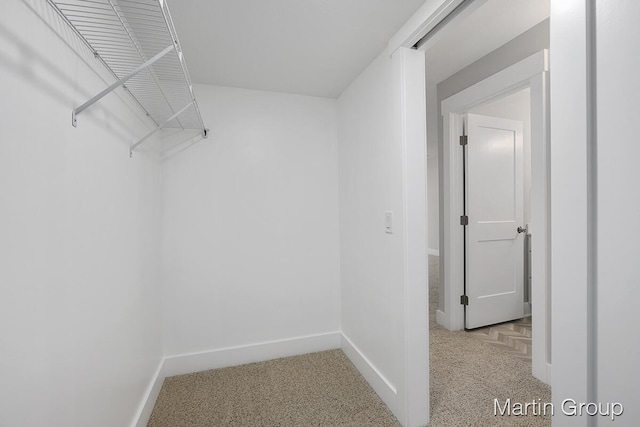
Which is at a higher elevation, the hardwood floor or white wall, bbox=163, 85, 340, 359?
white wall, bbox=163, 85, 340, 359

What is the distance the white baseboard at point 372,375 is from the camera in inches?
68.0

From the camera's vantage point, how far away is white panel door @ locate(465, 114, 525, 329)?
9.18 ft

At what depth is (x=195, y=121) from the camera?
6.75 ft

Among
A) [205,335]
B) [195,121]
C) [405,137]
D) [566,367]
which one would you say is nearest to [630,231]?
[566,367]

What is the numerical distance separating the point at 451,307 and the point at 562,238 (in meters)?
2.20

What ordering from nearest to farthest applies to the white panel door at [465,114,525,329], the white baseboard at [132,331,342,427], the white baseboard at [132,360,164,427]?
the white baseboard at [132,360,164,427] → the white baseboard at [132,331,342,427] → the white panel door at [465,114,525,329]

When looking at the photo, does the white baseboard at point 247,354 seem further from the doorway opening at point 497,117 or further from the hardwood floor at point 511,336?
the hardwood floor at point 511,336

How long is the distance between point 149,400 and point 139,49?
1888 mm

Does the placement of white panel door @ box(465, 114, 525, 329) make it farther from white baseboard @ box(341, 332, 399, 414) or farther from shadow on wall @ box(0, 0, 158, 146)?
shadow on wall @ box(0, 0, 158, 146)

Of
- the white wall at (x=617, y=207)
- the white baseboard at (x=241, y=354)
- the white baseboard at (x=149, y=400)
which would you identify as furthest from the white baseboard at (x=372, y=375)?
the white baseboard at (x=149, y=400)

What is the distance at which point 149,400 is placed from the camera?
1704mm

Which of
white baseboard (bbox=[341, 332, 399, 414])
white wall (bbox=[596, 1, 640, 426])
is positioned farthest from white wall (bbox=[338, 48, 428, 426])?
white wall (bbox=[596, 1, 640, 426])

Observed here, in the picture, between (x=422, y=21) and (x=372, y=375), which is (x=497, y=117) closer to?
(x=422, y=21)

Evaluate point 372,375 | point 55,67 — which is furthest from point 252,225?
point 55,67
